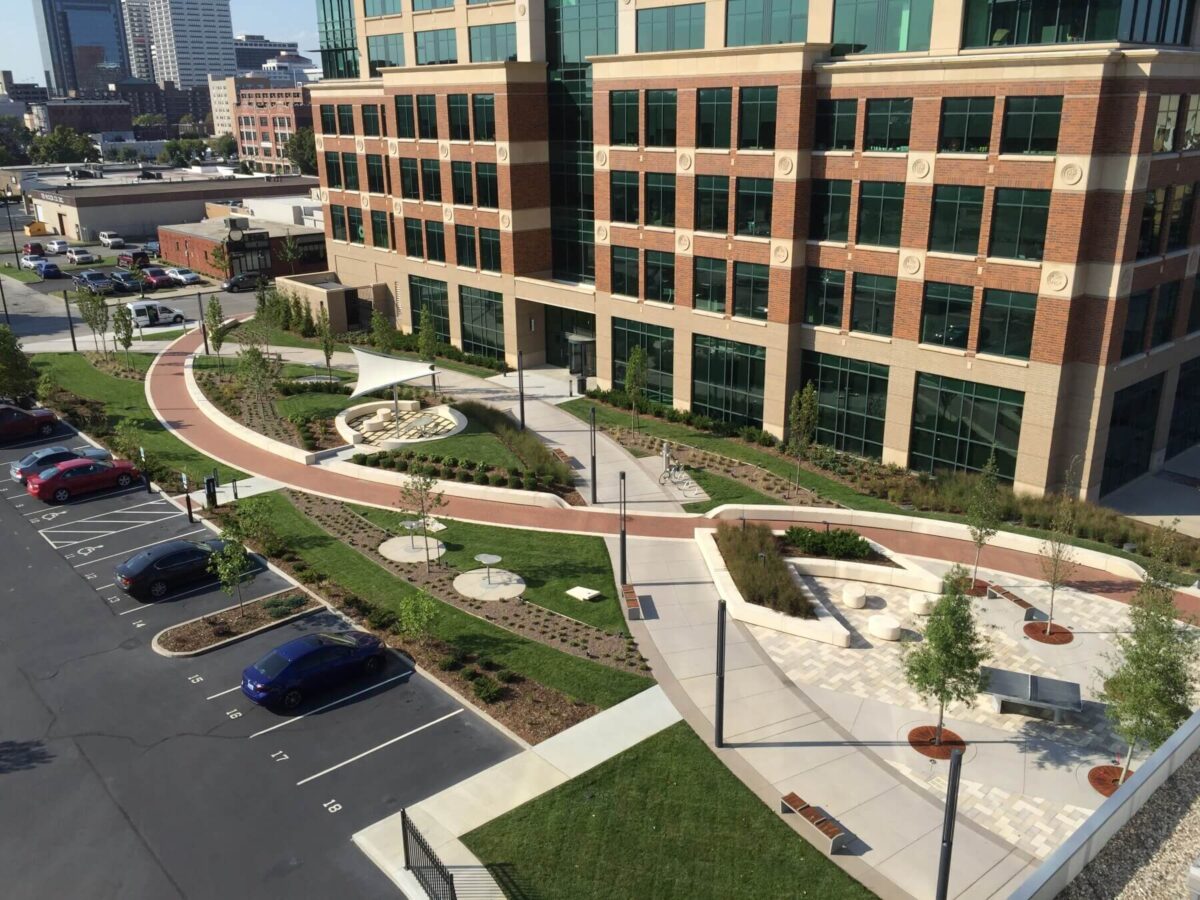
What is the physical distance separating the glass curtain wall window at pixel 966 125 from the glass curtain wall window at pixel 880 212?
2.48 m

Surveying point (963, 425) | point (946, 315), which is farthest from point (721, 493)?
point (946, 315)

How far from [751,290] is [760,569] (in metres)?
17.4

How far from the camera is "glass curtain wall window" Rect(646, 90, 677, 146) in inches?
1757

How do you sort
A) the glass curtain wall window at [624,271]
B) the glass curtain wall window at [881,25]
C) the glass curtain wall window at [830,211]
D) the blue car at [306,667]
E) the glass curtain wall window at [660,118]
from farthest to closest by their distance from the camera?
the glass curtain wall window at [624,271] < the glass curtain wall window at [660,118] < the glass curtain wall window at [830,211] < the glass curtain wall window at [881,25] < the blue car at [306,667]

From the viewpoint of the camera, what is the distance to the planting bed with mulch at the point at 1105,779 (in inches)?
809

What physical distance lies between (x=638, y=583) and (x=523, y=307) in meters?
29.3

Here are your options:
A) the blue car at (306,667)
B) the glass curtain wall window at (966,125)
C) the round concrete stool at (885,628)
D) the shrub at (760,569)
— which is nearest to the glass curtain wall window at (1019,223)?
the glass curtain wall window at (966,125)

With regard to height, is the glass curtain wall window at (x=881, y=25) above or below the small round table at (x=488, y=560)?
above

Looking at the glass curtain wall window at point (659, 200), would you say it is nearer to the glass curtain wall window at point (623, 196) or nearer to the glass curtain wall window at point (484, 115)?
the glass curtain wall window at point (623, 196)

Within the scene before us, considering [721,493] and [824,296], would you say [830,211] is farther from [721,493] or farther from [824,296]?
[721,493]

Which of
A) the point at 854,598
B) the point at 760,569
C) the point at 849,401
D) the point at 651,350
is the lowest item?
the point at 854,598

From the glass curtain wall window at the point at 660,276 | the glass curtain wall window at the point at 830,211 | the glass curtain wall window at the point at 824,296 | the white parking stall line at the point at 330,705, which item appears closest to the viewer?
the white parking stall line at the point at 330,705

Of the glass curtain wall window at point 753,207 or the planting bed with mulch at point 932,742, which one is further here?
the glass curtain wall window at point 753,207

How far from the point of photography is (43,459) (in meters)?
39.9
